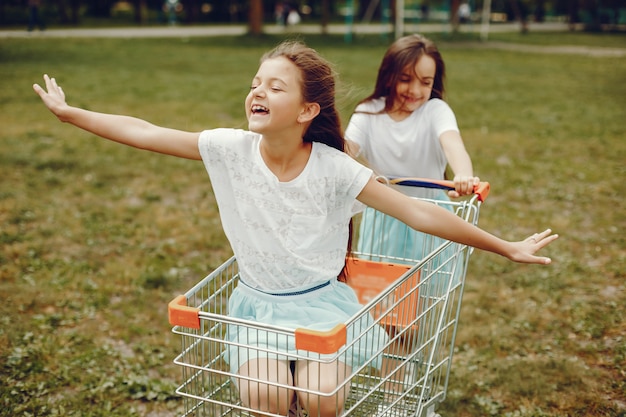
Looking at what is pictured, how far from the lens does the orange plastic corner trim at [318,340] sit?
83.0 inches

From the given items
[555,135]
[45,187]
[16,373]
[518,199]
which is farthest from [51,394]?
[555,135]

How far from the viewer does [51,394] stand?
3.68m

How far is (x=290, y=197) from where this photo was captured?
2.58m

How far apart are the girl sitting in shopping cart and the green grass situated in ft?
1.03

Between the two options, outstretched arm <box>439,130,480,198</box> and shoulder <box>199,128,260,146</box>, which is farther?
outstretched arm <box>439,130,480,198</box>

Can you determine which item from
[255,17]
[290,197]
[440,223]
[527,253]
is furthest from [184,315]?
[255,17]

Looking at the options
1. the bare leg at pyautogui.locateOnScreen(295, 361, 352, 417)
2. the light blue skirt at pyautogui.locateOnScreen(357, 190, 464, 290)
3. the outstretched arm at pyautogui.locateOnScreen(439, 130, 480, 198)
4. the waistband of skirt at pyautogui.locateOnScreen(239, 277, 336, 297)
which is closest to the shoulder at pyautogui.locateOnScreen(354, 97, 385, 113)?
the outstretched arm at pyautogui.locateOnScreen(439, 130, 480, 198)

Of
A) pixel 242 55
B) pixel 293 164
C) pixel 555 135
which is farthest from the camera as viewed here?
pixel 242 55

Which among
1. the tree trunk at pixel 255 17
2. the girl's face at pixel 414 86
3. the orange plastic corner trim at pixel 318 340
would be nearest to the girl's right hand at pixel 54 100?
the orange plastic corner trim at pixel 318 340

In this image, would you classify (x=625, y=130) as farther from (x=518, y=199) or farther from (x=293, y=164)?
(x=293, y=164)

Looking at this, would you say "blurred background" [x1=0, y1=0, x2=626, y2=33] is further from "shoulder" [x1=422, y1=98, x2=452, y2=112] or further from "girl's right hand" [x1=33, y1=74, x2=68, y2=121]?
"girl's right hand" [x1=33, y1=74, x2=68, y2=121]

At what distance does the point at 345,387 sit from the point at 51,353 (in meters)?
2.40

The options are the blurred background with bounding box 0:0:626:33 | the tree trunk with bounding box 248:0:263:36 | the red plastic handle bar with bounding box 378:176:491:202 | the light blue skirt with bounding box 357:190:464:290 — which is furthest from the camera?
the blurred background with bounding box 0:0:626:33

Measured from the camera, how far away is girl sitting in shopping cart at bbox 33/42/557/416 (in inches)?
99.7
